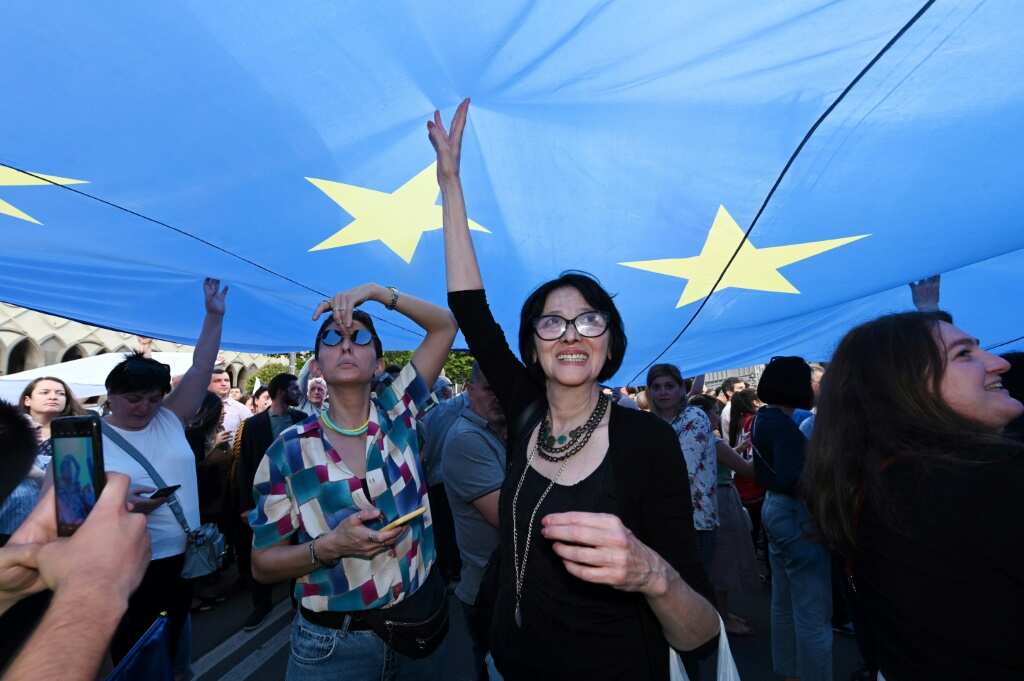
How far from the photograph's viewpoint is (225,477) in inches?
271

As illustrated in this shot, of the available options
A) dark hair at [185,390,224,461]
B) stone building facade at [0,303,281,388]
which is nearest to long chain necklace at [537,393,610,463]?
A: dark hair at [185,390,224,461]

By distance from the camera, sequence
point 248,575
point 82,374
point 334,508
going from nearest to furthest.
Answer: point 334,508
point 248,575
point 82,374

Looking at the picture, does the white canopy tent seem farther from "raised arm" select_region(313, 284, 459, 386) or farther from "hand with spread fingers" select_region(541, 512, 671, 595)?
"hand with spread fingers" select_region(541, 512, 671, 595)

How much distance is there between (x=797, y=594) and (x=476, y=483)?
2164mm

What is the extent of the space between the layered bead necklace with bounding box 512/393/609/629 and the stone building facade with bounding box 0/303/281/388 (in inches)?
892

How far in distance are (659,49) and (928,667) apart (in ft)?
6.93

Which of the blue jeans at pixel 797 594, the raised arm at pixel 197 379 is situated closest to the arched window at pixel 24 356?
the raised arm at pixel 197 379

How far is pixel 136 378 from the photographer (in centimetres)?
308

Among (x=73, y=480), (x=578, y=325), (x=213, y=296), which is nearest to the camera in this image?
(x=73, y=480)

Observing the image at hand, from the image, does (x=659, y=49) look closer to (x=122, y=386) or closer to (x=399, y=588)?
(x=399, y=588)

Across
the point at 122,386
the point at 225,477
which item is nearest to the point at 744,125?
the point at 122,386

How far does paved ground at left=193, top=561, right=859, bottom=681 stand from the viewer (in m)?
4.41

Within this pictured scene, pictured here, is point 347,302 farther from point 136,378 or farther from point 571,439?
point 136,378

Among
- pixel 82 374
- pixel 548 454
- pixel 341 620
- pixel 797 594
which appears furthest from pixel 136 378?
pixel 82 374
